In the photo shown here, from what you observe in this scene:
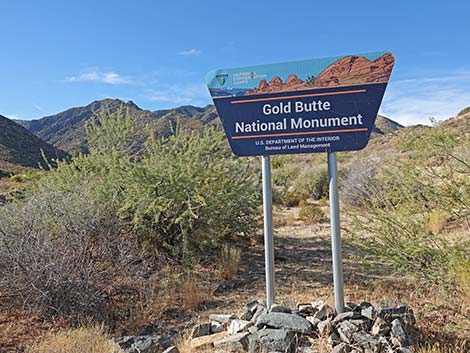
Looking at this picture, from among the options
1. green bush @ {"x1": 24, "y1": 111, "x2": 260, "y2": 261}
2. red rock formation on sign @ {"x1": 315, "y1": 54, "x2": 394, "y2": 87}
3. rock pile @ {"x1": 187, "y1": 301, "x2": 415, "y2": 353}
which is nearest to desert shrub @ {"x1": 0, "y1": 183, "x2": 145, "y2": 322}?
green bush @ {"x1": 24, "y1": 111, "x2": 260, "y2": 261}

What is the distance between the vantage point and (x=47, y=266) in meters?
5.50

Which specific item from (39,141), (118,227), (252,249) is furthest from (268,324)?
(39,141)

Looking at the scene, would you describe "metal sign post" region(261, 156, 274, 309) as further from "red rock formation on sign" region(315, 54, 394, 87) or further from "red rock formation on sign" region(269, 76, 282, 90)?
"red rock formation on sign" region(315, 54, 394, 87)

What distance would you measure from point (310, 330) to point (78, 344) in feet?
8.30

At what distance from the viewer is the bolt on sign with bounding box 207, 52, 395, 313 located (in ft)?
14.8

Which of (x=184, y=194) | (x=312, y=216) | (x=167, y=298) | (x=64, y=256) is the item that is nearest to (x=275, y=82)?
(x=184, y=194)

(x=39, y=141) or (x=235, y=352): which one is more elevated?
(x=39, y=141)

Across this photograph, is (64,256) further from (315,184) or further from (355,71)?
(315,184)

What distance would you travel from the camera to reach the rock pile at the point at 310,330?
4.10m

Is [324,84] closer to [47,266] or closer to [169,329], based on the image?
[169,329]

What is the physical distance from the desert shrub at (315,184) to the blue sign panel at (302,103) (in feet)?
49.7

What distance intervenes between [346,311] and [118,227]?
14.7 ft

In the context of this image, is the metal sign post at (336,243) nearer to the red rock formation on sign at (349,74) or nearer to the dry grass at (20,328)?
the red rock formation on sign at (349,74)

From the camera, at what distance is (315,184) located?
64.8 feet
